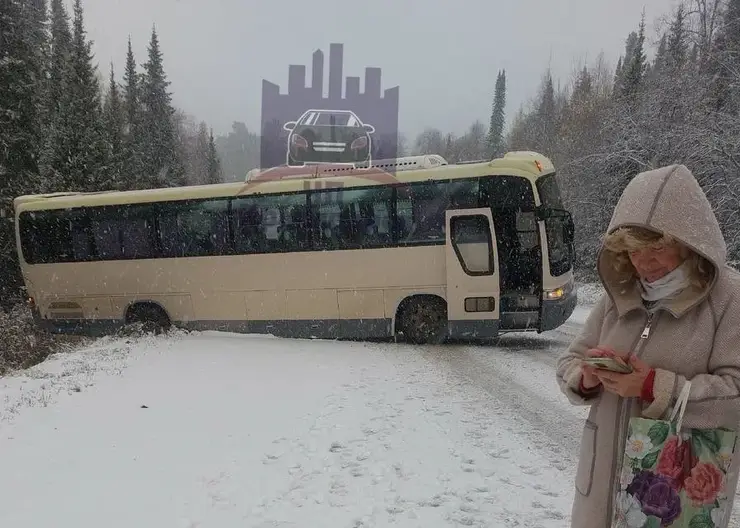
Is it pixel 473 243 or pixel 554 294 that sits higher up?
pixel 473 243

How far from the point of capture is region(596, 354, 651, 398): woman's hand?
1.68 metres

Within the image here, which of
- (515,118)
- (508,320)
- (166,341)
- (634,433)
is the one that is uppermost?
(515,118)

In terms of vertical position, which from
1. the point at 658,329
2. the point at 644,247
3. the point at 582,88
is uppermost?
the point at 582,88

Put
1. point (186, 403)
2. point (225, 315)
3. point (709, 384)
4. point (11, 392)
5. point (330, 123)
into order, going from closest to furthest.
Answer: point (709, 384), point (186, 403), point (11, 392), point (225, 315), point (330, 123)

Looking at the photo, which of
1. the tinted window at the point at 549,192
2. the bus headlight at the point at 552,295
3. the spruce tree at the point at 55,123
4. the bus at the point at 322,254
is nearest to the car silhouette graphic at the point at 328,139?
the bus at the point at 322,254

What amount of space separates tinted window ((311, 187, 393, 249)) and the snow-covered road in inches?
122

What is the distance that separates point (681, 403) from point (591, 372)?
1.01 feet

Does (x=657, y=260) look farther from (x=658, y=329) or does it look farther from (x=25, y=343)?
(x=25, y=343)

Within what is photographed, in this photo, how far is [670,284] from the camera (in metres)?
1.75

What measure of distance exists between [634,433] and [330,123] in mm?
16192

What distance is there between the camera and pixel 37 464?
4.55 metres

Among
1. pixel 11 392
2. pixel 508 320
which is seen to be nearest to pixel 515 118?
pixel 508 320

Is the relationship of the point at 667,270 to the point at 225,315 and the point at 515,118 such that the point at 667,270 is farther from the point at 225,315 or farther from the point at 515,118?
the point at 515,118

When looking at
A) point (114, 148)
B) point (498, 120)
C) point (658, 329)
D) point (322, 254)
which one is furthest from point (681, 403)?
point (498, 120)
